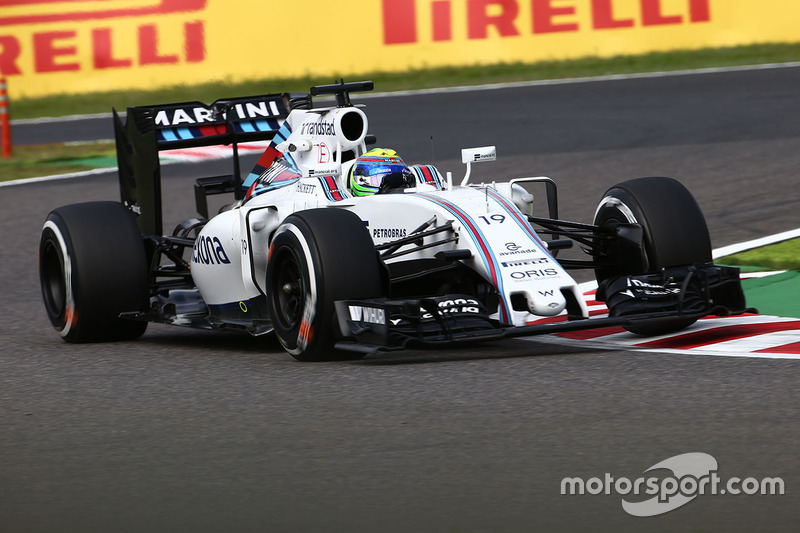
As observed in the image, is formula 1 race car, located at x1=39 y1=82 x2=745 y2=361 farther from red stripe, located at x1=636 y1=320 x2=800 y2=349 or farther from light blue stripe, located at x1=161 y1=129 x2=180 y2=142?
red stripe, located at x1=636 y1=320 x2=800 y2=349

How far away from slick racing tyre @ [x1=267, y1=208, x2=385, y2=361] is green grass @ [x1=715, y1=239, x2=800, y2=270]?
350 cm

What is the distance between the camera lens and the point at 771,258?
970cm

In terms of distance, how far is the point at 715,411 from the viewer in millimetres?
5391

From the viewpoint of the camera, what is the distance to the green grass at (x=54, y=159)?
56.8 feet

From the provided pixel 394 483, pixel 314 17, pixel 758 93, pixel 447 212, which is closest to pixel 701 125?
pixel 758 93

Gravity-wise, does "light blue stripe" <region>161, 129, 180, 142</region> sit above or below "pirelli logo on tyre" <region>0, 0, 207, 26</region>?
below

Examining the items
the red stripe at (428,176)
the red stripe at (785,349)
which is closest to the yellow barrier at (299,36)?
the red stripe at (428,176)

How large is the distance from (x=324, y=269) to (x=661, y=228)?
6.29ft

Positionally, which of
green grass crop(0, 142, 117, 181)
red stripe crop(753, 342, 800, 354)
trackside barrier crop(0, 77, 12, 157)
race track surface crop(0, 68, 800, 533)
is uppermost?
trackside barrier crop(0, 77, 12, 157)

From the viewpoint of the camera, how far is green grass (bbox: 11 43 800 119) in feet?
74.4

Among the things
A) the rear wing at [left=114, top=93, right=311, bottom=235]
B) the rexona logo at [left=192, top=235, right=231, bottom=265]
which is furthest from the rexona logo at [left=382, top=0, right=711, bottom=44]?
the rexona logo at [left=192, top=235, right=231, bottom=265]

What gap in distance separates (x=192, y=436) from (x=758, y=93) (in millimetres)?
14862

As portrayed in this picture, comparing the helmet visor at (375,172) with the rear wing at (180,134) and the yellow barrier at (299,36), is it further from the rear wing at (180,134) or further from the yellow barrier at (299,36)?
the yellow barrier at (299,36)

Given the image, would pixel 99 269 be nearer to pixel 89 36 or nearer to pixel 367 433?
pixel 367 433
